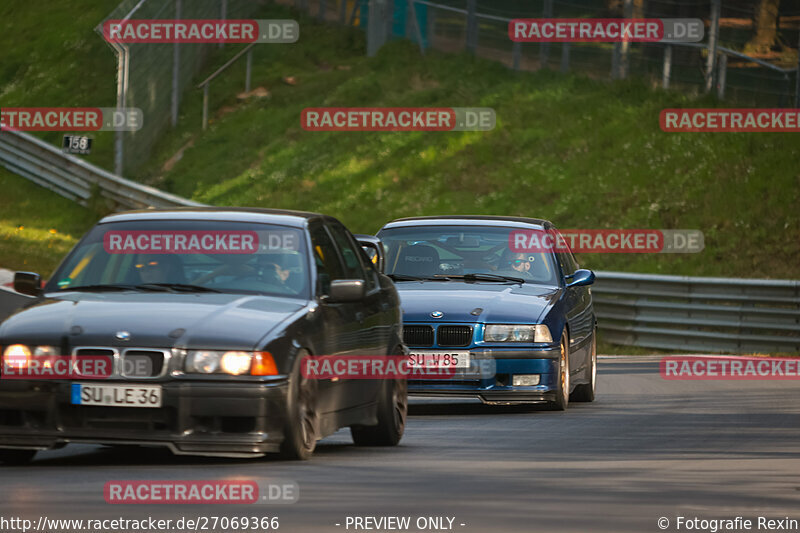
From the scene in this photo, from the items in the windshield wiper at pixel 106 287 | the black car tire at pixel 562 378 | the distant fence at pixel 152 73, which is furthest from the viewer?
the distant fence at pixel 152 73

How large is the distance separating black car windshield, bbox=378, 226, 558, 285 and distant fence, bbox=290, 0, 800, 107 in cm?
1529

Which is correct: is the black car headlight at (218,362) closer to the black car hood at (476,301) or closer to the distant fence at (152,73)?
the black car hood at (476,301)

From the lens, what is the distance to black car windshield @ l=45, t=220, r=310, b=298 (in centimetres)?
1045

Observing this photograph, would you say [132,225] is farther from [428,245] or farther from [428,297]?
[428,245]

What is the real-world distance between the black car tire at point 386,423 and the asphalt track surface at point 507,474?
0.42 feet

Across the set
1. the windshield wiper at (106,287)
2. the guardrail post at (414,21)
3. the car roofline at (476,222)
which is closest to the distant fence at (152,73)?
the guardrail post at (414,21)

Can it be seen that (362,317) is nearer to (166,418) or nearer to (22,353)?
(166,418)

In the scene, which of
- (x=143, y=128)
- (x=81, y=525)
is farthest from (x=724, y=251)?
(x=81, y=525)

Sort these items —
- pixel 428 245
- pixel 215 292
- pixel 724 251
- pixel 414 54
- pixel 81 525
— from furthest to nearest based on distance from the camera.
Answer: pixel 414 54 < pixel 724 251 < pixel 428 245 < pixel 215 292 < pixel 81 525

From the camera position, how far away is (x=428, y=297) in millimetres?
14875

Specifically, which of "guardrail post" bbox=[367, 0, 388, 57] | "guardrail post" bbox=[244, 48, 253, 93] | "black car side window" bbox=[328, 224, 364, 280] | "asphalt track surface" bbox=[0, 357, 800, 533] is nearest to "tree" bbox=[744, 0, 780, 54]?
"guardrail post" bbox=[367, 0, 388, 57]

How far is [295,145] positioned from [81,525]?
31.8m

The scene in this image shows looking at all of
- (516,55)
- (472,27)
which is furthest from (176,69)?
(516,55)

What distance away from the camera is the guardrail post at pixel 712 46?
105 feet
